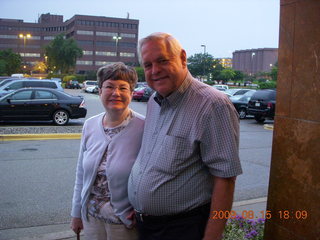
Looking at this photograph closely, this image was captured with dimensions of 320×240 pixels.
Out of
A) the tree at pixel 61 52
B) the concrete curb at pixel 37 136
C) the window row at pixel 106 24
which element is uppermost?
the window row at pixel 106 24

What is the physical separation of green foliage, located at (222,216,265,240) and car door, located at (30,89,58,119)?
11.1 metres

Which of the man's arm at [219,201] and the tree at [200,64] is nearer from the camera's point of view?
the man's arm at [219,201]

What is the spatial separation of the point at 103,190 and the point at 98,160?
0.22 meters

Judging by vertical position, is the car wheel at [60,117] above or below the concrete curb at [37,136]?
above

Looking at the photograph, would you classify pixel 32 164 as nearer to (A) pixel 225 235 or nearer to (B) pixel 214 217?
(A) pixel 225 235

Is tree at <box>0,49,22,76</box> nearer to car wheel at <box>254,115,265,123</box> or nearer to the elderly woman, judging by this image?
car wheel at <box>254,115,265,123</box>

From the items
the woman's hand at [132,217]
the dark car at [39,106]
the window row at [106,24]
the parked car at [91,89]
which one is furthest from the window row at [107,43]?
the woman's hand at [132,217]

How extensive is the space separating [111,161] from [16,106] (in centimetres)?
1218

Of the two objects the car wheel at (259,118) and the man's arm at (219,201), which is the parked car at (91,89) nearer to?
the car wheel at (259,118)

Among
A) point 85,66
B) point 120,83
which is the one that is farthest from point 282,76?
point 85,66

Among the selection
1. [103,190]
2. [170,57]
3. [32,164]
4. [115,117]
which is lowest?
[32,164]

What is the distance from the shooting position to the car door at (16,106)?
13367 millimetres

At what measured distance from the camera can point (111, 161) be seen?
243cm

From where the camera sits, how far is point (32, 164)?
25.4ft
